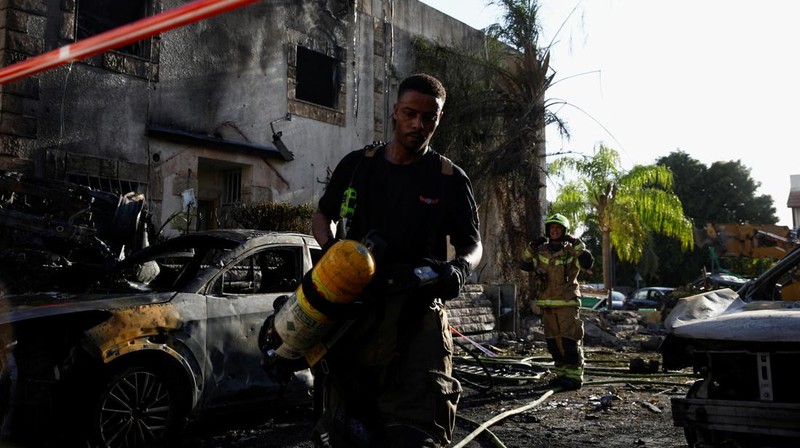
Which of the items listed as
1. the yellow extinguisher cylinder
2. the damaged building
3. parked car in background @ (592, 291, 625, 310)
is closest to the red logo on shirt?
the yellow extinguisher cylinder

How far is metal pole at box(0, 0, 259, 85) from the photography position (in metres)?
2.38

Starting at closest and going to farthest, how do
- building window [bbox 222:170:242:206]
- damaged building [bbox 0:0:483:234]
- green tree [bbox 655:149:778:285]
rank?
damaged building [bbox 0:0:483:234] → building window [bbox 222:170:242:206] → green tree [bbox 655:149:778:285]

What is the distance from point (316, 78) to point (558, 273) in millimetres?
8967

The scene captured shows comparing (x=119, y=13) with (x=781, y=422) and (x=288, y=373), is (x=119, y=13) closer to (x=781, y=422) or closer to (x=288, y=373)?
(x=288, y=373)

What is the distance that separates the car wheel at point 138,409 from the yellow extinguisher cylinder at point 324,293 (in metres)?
2.59

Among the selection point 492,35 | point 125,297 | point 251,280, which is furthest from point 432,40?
point 125,297

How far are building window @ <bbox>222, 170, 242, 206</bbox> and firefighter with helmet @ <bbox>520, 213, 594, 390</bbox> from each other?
7.56 m

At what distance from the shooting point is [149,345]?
466cm

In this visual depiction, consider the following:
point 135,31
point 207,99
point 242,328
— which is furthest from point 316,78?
point 135,31

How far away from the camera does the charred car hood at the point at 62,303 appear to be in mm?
4323

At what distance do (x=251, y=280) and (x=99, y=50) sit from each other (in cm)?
330

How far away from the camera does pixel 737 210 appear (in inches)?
1727

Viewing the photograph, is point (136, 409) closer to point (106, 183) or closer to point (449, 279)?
point (449, 279)

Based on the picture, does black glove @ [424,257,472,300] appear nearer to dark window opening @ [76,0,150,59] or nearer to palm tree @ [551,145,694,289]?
dark window opening @ [76,0,150,59]
